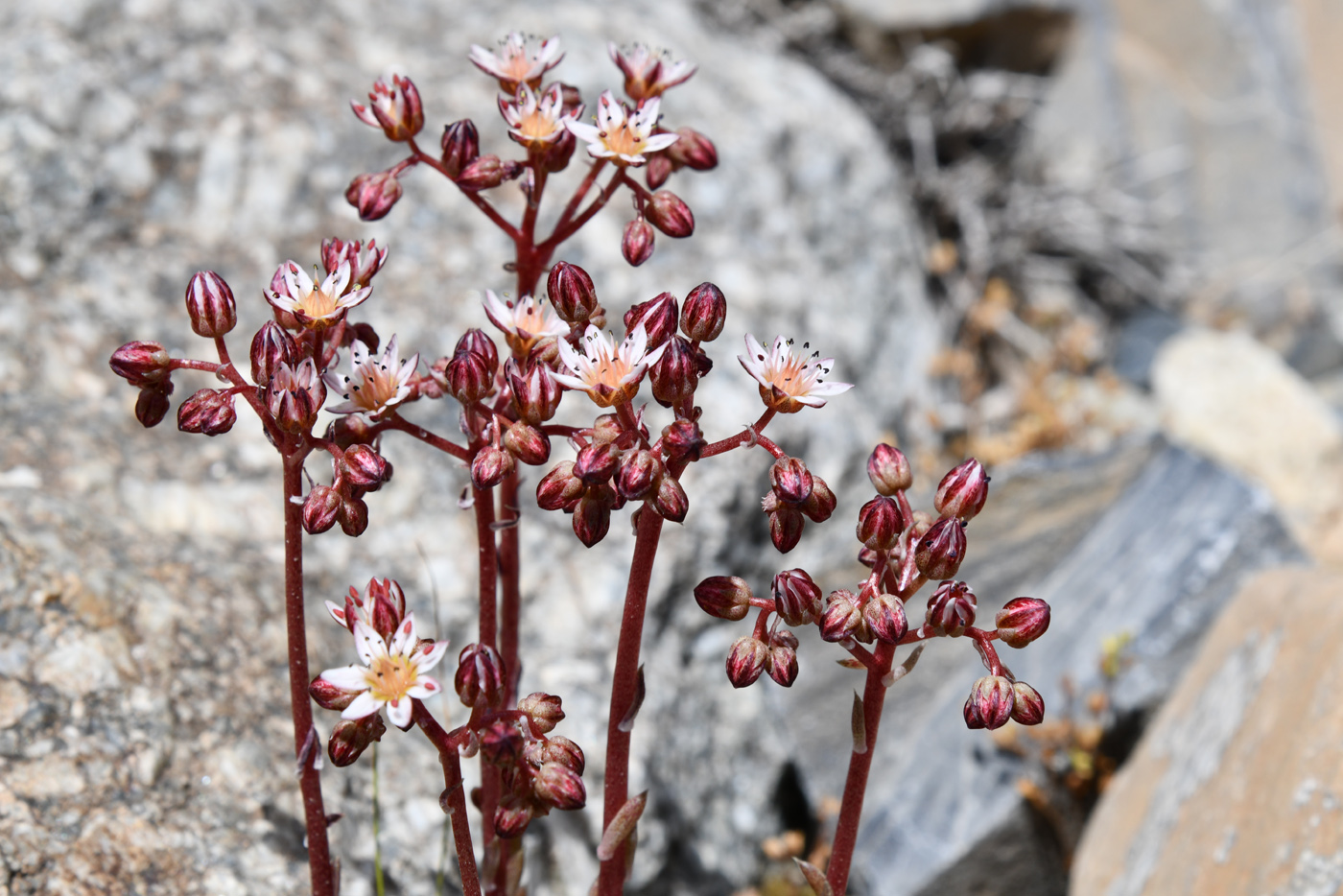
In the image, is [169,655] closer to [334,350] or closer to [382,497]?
[382,497]

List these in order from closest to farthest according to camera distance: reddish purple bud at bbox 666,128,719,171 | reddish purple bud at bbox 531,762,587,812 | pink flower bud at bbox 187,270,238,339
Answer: reddish purple bud at bbox 531,762,587,812, pink flower bud at bbox 187,270,238,339, reddish purple bud at bbox 666,128,719,171

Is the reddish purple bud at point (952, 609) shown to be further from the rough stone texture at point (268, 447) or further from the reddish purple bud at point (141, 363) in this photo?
the rough stone texture at point (268, 447)

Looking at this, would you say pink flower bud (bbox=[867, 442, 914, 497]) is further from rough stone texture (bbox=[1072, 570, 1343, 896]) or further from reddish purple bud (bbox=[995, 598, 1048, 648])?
rough stone texture (bbox=[1072, 570, 1343, 896])

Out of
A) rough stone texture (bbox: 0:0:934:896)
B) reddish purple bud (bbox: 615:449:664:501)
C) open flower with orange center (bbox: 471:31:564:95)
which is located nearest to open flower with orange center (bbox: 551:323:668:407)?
reddish purple bud (bbox: 615:449:664:501)

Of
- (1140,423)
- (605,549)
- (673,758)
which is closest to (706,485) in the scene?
(605,549)

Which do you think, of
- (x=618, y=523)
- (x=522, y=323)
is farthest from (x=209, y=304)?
(x=618, y=523)

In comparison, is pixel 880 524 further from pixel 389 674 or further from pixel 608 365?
pixel 389 674

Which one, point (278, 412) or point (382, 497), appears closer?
point (278, 412)
